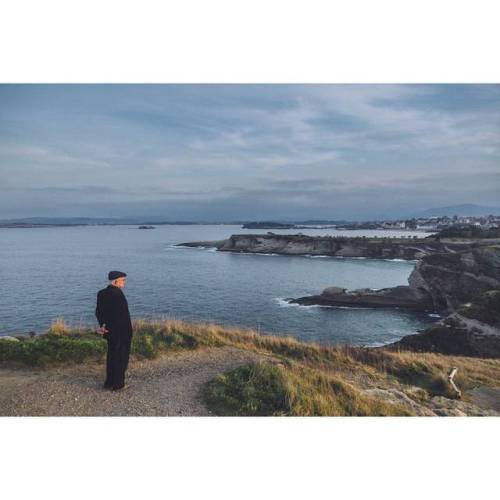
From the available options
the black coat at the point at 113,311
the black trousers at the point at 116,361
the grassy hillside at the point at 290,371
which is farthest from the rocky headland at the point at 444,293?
the black coat at the point at 113,311

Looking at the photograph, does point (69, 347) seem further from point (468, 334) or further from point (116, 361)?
point (468, 334)

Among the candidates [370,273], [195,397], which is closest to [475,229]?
[370,273]

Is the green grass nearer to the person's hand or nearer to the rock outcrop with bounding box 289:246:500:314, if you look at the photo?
the person's hand

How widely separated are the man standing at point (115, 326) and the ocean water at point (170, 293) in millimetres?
12974

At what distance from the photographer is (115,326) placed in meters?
5.75

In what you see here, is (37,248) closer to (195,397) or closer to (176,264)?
(176,264)

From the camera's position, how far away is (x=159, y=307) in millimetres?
22547

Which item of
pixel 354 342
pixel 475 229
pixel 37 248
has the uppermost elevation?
pixel 475 229

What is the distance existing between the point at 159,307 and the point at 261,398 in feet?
58.4

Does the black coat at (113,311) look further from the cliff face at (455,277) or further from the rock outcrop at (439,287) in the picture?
the cliff face at (455,277)

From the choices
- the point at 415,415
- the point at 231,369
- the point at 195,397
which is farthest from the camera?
the point at 231,369

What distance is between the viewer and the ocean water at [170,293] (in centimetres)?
2102

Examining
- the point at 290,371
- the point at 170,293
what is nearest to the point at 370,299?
the point at 170,293

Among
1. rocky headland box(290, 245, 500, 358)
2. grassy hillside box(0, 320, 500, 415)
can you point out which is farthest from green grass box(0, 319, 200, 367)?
rocky headland box(290, 245, 500, 358)
